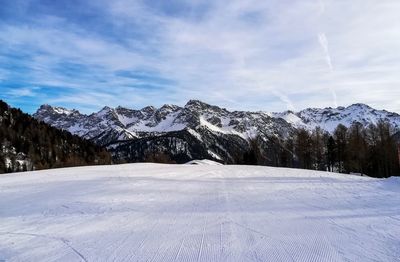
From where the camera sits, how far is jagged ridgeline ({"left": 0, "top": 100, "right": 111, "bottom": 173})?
12225 centimetres

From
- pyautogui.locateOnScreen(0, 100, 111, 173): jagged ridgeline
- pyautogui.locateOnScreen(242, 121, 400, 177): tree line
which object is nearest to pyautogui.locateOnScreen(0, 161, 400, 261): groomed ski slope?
pyautogui.locateOnScreen(242, 121, 400, 177): tree line

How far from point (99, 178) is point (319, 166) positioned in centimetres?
5944

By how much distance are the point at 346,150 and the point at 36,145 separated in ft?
335

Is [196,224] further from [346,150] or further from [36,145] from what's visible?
[36,145]

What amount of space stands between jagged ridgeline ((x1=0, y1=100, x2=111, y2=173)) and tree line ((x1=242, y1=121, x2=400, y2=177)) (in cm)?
6504

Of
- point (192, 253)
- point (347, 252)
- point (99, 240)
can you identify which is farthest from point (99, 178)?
point (347, 252)

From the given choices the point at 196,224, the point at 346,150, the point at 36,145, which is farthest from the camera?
the point at 36,145

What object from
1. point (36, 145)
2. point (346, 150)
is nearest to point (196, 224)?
point (346, 150)

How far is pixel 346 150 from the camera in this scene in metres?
64.3

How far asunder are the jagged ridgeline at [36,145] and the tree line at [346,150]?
65041 millimetres

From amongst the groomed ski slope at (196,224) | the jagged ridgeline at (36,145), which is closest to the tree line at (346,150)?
the groomed ski slope at (196,224)

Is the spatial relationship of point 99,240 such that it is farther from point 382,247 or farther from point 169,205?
point 382,247

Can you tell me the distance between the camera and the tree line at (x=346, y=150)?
5991cm

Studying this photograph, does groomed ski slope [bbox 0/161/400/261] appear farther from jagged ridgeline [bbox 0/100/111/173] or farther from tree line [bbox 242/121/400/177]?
jagged ridgeline [bbox 0/100/111/173]
